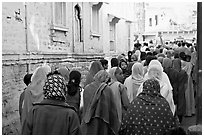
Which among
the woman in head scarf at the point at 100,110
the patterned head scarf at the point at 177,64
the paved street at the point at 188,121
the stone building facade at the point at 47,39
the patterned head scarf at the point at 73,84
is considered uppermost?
the stone building facade at the point at 47,39

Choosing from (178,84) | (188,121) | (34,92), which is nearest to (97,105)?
(34,92)

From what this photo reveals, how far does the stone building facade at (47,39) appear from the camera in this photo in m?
6.74

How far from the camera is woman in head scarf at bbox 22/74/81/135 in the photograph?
129 inches

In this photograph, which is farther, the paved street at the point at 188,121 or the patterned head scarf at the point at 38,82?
the paved street at the point at 188,121

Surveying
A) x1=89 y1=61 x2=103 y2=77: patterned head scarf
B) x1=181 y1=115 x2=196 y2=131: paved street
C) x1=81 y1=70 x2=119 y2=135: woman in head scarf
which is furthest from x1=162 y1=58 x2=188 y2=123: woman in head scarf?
x1=81 y1=70 x2=119 y2=135: woman in head scarf

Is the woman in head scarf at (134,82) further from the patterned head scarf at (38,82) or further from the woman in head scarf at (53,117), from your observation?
the woman in head scarf at (53,117)

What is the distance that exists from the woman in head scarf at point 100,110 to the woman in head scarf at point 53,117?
1.24 m

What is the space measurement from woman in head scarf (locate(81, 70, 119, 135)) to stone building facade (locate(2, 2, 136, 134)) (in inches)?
88.4

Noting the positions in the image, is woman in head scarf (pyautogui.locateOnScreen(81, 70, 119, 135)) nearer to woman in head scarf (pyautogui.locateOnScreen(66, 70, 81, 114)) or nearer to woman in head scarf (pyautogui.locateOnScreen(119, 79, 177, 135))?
woman in head scarf (pyautogui.locateOnScreen(66, 70, 81, 114))

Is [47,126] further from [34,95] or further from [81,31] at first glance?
[81,31]

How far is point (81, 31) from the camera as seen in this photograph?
38.5ft

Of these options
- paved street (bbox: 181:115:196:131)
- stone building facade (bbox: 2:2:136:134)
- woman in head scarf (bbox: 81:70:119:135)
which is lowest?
paved street (bbox: 181:115:196:131)

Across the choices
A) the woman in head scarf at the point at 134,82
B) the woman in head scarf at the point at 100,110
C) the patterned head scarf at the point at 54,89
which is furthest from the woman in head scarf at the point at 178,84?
the patterned head scarf at the point at 54,89

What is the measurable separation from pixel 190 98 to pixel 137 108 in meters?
4.46
